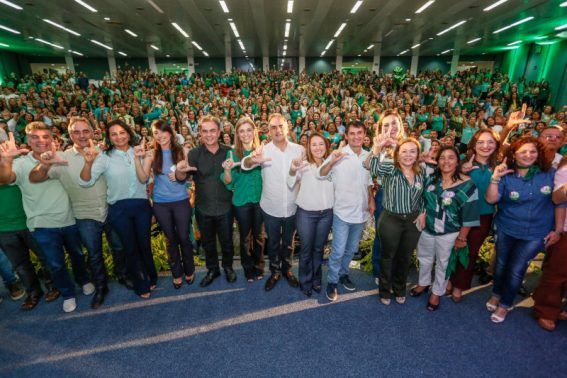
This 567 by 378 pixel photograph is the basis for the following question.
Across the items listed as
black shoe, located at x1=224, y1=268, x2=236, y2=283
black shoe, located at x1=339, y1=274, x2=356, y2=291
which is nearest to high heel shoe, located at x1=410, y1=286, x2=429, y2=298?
black shoe, located at x1=339, y1=274, x2=356, y2=291

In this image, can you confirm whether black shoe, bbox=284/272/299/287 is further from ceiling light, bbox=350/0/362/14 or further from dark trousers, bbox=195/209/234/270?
ceiling light, bbox=350/0/362/14

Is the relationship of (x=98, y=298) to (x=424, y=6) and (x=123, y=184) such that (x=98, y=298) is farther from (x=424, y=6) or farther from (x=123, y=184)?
(x=424, y=6)

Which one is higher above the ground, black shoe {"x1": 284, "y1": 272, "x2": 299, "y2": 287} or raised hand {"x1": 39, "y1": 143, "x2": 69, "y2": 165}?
raised hand {"x1": 39, "y1": 143, "x2": 69, "y2": 165}

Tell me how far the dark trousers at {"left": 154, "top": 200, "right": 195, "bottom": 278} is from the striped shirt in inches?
72.7

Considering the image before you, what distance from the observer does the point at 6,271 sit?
9.66 ft

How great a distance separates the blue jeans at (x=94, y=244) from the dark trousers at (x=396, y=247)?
270cm

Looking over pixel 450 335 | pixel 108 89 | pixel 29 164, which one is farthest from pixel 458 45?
pixel 29 164

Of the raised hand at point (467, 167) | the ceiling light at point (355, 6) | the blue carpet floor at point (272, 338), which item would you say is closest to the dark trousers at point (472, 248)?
the blue carpet floor at point (272, 338)

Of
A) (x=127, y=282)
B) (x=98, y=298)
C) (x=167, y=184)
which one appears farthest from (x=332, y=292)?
(x=98, y=298)

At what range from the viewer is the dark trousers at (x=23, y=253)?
8.82ft

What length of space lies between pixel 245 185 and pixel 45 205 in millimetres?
1784

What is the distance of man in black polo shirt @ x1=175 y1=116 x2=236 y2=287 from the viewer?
2.67 meters

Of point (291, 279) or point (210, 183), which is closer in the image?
point (210, 183)

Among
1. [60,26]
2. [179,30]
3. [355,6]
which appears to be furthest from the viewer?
[179,30]
